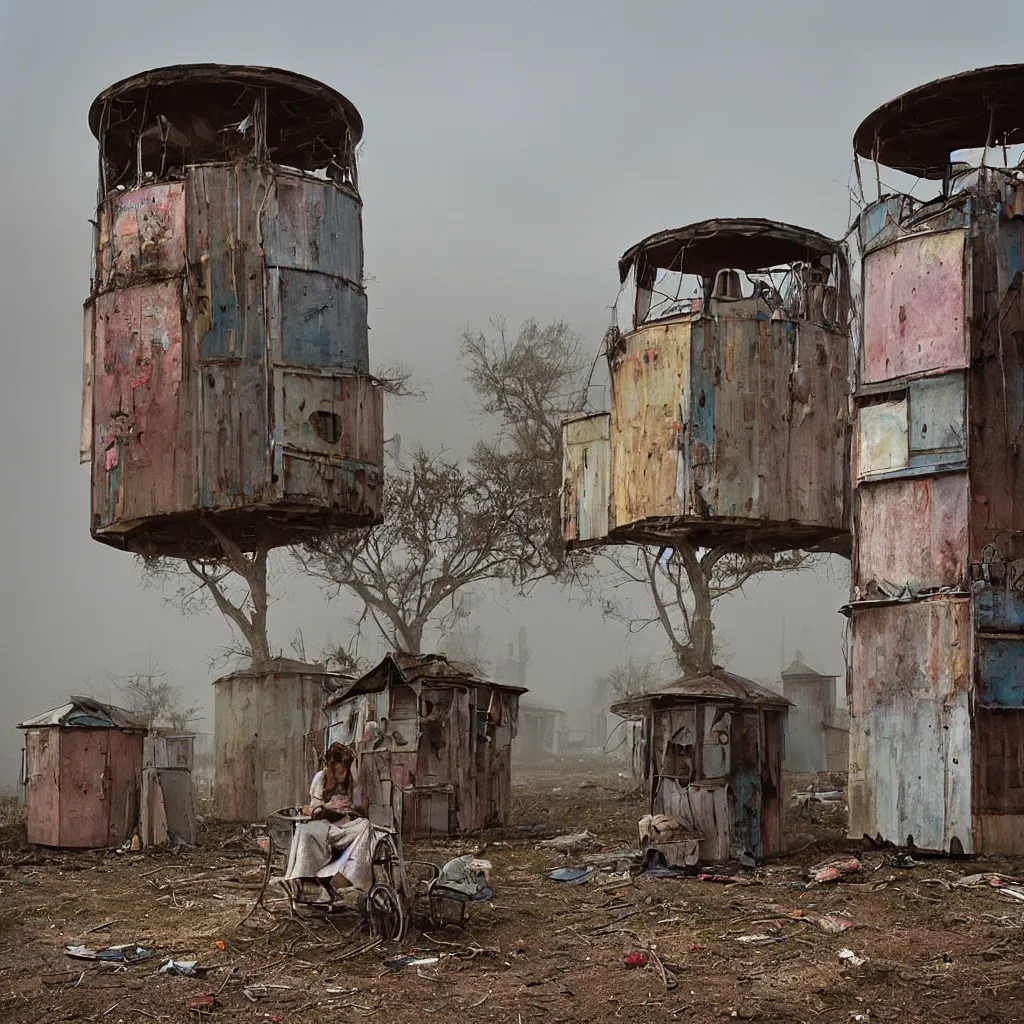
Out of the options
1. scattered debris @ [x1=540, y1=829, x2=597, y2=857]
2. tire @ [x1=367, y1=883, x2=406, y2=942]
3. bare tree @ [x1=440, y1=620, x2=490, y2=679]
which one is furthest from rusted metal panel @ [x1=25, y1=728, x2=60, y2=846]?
bare tree @ [x1=440, y1=620, x2=490, y2=679]

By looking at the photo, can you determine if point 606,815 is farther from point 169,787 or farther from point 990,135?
point 990,135

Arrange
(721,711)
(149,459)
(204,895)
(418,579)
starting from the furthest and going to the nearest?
(418,579)
(149,459)
(721,711)
(204,895)

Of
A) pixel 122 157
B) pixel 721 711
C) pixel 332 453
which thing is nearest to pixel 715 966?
pixel 721 711

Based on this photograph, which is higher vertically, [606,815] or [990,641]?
[990,641]

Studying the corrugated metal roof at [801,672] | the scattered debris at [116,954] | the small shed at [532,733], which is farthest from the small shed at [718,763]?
the small shed at [532,733]

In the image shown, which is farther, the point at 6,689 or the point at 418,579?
the point at 6,689

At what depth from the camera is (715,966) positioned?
11492 mm

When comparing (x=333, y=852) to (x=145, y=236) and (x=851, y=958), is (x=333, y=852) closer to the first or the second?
(x=851, y=958)

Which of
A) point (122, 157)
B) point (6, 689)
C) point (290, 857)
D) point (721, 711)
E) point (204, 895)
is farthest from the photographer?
point (6, 689)

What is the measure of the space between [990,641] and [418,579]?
21.3m

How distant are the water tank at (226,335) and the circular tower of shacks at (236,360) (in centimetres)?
3

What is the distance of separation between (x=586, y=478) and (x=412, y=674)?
6622 millimetres

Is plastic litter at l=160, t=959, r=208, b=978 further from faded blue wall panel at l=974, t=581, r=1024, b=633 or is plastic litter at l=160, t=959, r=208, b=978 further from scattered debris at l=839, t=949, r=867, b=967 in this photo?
faded blue wall panel at l=974, t=581, r=1024, b=633

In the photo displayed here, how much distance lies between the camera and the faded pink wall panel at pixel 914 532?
717 inches
